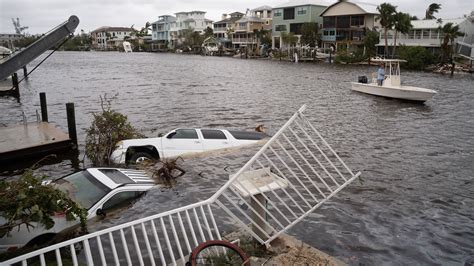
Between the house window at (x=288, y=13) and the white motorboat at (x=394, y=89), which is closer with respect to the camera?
the white motorboat at (x=394, y=89)

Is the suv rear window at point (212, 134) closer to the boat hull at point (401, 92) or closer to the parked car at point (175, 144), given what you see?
the parked car at point (175, 144)

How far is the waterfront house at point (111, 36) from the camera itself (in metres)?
182

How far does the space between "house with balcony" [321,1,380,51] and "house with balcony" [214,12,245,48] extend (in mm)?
38807

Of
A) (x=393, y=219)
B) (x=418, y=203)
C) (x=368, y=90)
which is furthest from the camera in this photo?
(x=368, y=90)

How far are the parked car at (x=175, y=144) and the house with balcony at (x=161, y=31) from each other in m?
144

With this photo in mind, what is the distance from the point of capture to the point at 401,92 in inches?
1230

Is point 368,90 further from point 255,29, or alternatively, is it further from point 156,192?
point 255,29

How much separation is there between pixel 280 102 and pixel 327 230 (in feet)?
78.0

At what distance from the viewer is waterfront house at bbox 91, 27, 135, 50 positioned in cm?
18221

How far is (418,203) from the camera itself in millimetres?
11539

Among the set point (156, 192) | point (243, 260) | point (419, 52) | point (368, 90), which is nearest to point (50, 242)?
point (156, 192)

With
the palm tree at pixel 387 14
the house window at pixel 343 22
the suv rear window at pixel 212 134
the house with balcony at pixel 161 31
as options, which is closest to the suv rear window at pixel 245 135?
the suv rear window at pixel 212 134

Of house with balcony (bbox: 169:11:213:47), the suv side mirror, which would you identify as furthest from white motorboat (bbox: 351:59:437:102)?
house with balcony (bbox: 169:11:213:47)

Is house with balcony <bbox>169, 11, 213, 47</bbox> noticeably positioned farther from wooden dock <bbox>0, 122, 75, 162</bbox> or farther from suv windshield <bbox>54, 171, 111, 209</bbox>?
suv windshield <bbox>54, 171, 111, 209</bbox>
